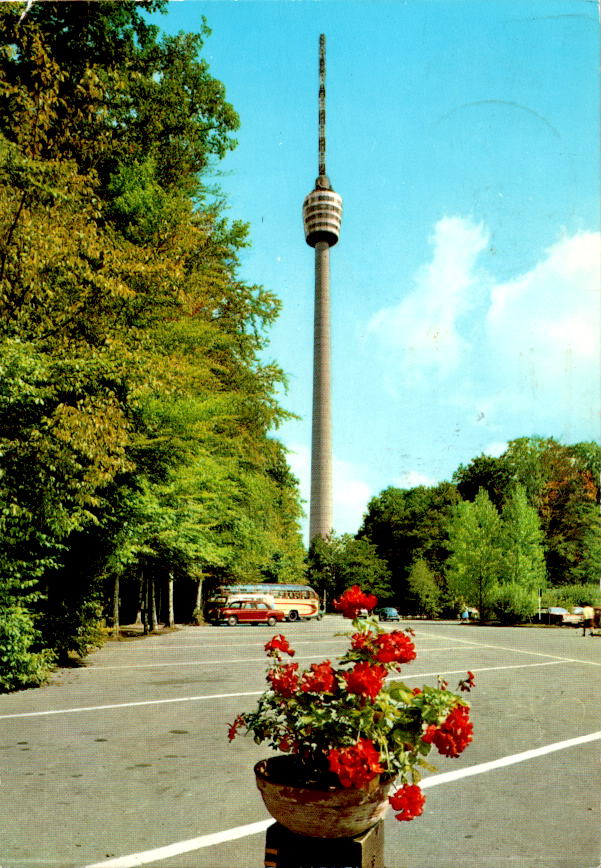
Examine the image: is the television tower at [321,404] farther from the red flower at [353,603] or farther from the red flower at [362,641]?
the red flower at [362,641]

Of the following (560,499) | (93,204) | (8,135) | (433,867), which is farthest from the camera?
(560,499)

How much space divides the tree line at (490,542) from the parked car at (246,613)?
15854 mm

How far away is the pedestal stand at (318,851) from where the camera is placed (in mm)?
2984

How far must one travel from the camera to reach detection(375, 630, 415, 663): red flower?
3.38m

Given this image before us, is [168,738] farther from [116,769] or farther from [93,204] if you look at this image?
[93,204]

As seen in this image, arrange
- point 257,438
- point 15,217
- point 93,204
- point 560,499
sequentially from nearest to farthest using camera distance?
1. point 15,217
2. point 93,204
3. point 257,438
4. point 560,499

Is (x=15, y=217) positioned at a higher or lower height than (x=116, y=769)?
higher

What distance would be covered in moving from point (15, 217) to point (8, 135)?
3.01m

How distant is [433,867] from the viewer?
4.27 m

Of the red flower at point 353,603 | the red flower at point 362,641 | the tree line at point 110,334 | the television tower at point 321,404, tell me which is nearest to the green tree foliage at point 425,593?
the television tower at point 321,404

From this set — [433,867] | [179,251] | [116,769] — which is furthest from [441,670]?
[179,251]

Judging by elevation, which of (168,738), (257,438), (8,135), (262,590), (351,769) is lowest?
(262,590)

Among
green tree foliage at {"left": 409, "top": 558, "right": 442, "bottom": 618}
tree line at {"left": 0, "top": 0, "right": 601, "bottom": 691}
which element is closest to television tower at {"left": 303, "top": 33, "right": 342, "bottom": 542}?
green tree foliage at {"left": 409, "top": 558, "right": 442, "bottom": 618}

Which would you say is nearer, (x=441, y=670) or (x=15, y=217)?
(x=15, y=217)
